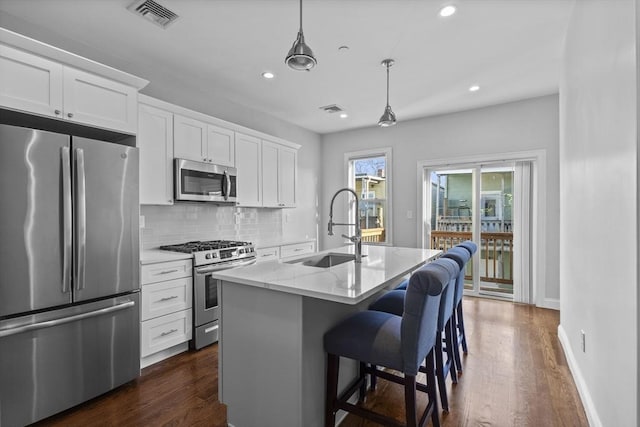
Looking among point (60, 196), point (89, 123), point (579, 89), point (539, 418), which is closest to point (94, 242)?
point (60, 196)

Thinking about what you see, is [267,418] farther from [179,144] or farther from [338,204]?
[338,204]

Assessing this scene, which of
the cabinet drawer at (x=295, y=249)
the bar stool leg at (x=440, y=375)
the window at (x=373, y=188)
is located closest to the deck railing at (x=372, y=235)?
the window at (x=373, y=188)

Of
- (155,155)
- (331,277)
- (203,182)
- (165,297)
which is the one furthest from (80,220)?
(331,277)

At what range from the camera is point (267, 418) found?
5.61ft

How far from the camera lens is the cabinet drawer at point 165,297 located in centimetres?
264

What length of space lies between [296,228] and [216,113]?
230 centimetres

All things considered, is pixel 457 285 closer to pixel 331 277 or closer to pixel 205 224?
pixel 331 277

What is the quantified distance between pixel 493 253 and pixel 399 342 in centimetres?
402

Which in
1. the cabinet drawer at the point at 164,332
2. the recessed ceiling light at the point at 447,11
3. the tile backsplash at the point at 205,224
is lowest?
the cabinet drawer at the point at 164,332

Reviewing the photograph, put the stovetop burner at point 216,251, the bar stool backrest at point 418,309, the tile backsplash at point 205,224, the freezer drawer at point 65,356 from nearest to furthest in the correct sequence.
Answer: the bar stool backrest at point 418,309 < the freezer drawer at point 65,356 < the stovetop burner at point 216,251 < the tile backsplash at point 205,224

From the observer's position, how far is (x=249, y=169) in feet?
13.4

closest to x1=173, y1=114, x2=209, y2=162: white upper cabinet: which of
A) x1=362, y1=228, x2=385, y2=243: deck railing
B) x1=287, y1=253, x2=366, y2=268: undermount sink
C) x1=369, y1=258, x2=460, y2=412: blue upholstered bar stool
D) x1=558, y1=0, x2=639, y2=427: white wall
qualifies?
x1=287, y1=253, x2=366, y2=268: undermount sink

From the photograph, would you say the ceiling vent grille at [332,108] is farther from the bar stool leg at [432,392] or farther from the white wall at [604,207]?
the bar stool leg at [432,392]

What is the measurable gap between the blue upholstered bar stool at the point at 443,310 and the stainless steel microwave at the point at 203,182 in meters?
2.15
